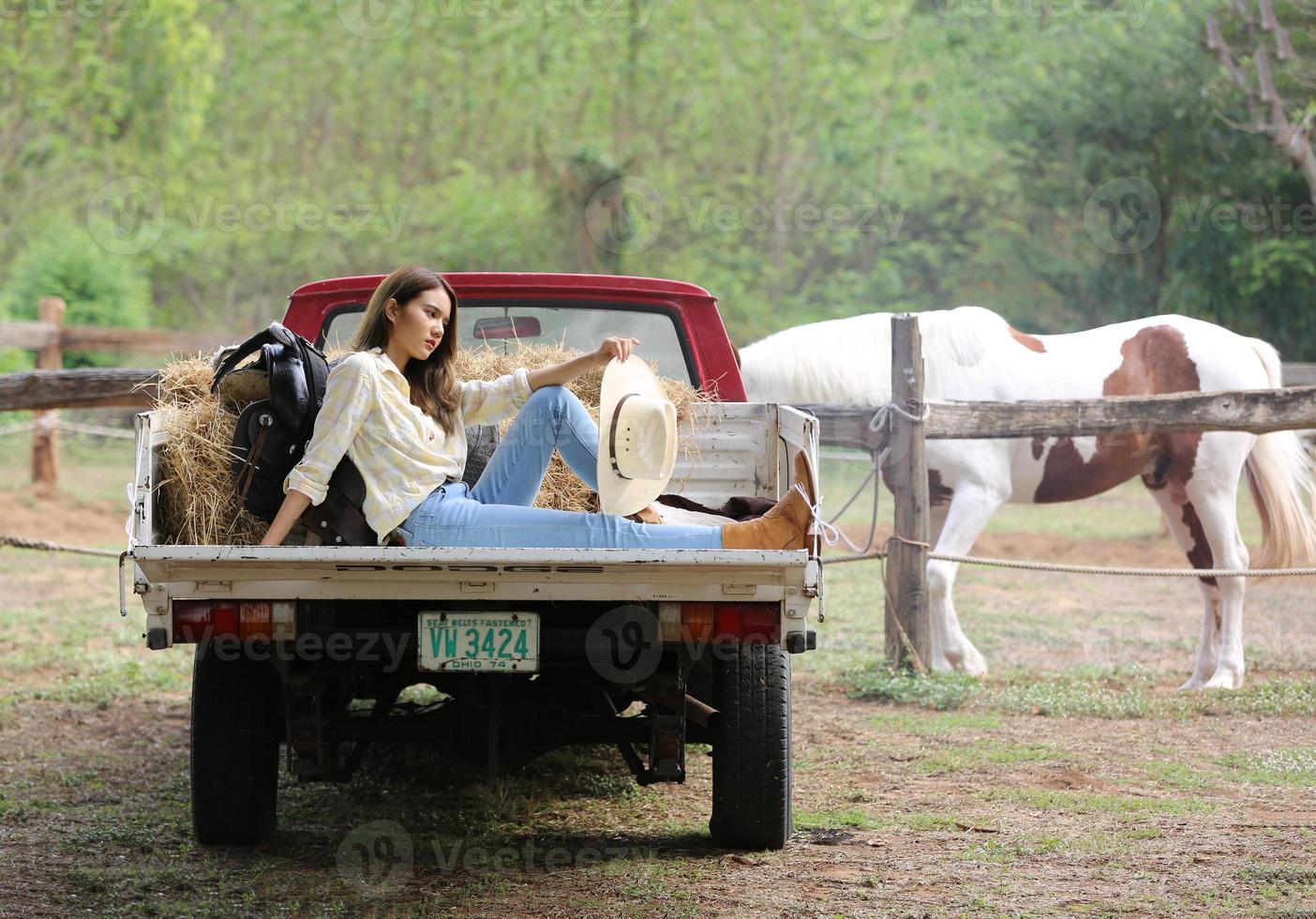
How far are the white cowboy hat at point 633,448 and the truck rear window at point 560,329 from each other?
1.35m

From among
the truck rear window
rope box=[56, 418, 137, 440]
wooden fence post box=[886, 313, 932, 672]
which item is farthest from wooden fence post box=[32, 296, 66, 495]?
wooden fence post box=[886, 313, 932, 672]

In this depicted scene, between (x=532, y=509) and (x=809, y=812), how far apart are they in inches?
61.9

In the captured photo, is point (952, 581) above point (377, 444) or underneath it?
underneath

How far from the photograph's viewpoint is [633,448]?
3666 millimetres

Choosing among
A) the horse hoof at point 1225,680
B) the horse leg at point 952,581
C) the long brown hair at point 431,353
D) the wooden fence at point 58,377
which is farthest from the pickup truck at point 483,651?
the horse hoof at point 1225,680

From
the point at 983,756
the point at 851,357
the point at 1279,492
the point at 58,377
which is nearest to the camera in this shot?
the point at 983,756

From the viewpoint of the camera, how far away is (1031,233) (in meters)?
22.1

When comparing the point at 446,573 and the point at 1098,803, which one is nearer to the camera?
the point at 446,573

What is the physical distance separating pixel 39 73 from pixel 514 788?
56.9ft

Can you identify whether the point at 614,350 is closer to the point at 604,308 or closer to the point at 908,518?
the point at 604,308

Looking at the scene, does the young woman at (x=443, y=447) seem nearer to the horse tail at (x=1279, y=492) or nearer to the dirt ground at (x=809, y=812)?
the dirt ground at (x=809, y=812)

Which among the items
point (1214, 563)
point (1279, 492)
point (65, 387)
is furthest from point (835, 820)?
point (65, 387)

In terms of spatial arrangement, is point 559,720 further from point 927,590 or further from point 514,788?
point 927,590

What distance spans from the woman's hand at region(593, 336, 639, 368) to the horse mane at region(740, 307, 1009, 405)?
3351 millimetres
